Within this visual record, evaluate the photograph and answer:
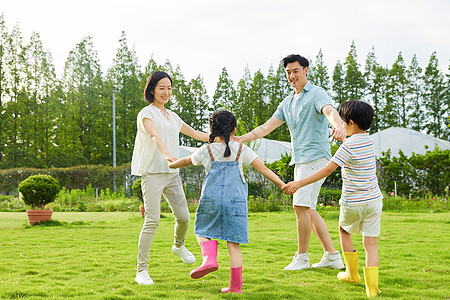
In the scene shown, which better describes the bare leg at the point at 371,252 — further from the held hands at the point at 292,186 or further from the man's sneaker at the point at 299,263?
the man's sneaker at the point at 299,263

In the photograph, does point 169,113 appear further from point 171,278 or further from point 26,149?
point 26,149

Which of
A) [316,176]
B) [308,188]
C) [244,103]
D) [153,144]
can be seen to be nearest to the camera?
[316,176]

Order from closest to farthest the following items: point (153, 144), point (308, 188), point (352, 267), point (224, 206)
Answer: point (224, 206) → point (352, 267) → point (153, 144) → point (308, 188)

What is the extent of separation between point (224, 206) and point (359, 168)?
1013 mm

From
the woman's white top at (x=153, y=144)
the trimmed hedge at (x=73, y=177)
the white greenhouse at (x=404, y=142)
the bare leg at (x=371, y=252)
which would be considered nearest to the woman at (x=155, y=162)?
the woman's white top at (x=153, y=144)

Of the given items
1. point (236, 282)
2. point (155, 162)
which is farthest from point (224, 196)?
point (155, 162)

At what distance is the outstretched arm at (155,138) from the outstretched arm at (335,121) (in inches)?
50.7

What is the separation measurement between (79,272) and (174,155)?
4.55ft

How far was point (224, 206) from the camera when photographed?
129 inches

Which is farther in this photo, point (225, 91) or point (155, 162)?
point (225, 91)

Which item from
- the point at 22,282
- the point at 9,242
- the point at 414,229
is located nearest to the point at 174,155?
the point at 22,282

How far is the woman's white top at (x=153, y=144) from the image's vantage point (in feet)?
12.6

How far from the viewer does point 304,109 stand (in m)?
4.21

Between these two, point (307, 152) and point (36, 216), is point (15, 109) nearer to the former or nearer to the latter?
point (36, 216)
